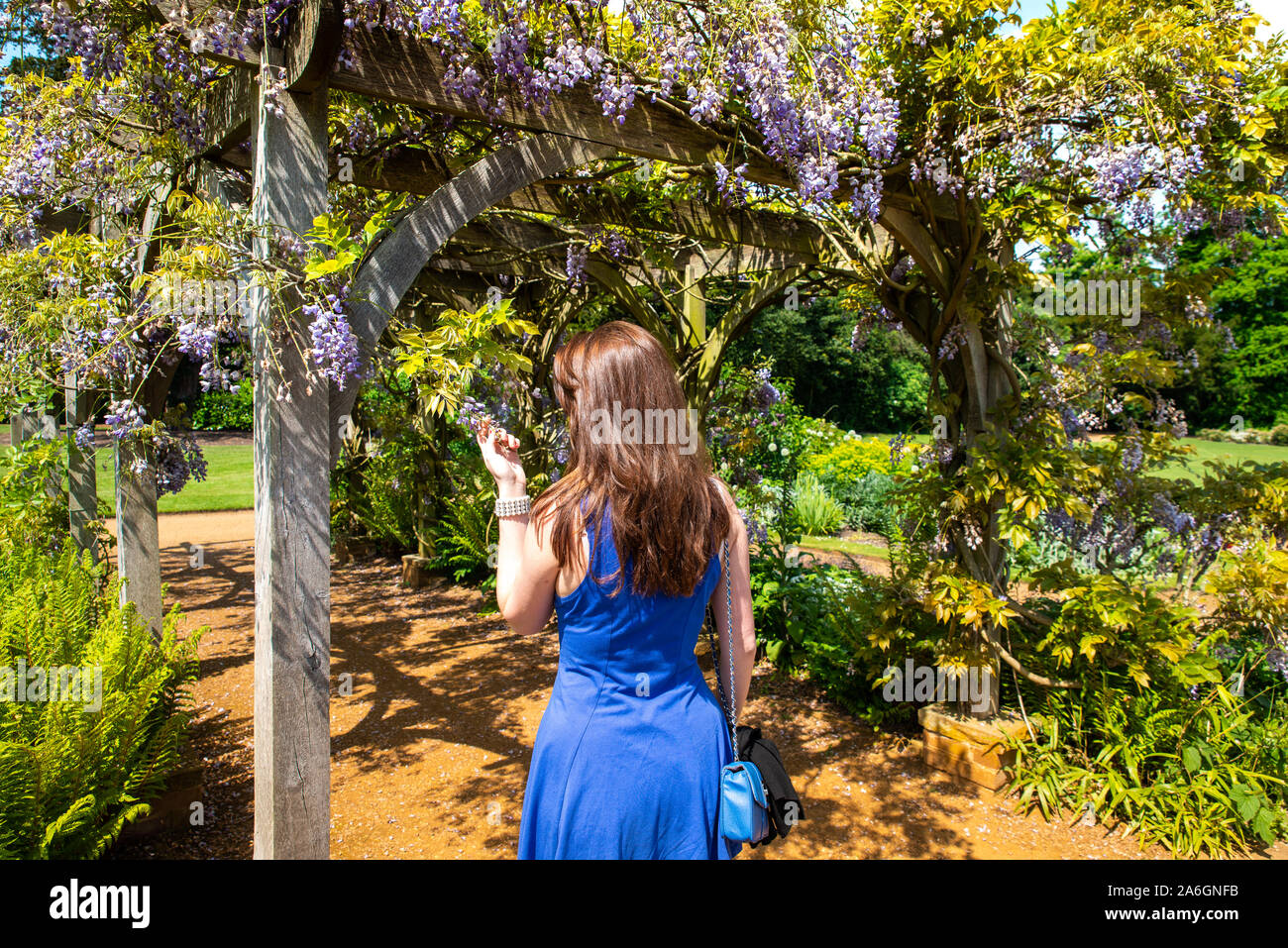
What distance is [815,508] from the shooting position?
29.2 feet

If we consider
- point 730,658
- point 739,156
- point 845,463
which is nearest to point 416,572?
point 739,156

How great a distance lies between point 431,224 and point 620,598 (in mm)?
1549

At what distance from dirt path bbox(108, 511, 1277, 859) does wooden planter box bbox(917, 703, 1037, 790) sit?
0.10 meters

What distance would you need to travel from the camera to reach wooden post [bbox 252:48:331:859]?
7.22 ft

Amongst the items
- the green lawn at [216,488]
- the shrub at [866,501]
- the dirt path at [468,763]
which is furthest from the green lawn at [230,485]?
the dirt path at [468,763]

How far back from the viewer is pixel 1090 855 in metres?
3.00

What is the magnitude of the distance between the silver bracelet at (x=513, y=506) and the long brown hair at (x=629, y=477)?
0.08 feet

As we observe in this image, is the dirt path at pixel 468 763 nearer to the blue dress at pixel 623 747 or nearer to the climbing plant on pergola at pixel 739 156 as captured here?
the climbing plant on pergola at pixel 739 156

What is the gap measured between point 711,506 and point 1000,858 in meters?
2.39

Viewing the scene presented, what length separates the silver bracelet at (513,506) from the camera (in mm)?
1452
